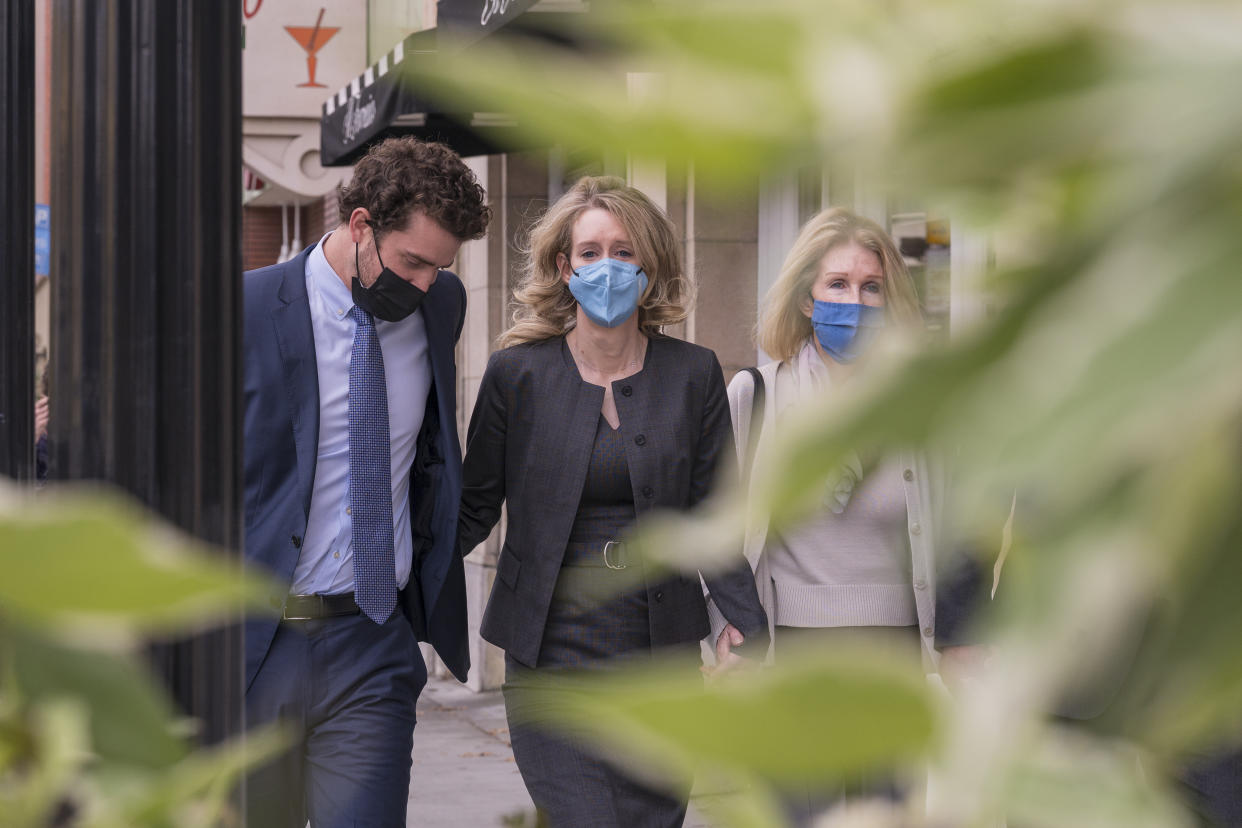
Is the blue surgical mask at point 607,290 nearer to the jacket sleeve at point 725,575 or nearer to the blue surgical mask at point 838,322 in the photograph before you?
the jacket sleeve at point 725,575

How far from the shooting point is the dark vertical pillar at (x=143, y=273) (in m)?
1.41

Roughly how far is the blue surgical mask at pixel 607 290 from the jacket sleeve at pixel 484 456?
1.02 feet

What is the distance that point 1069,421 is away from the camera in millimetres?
230

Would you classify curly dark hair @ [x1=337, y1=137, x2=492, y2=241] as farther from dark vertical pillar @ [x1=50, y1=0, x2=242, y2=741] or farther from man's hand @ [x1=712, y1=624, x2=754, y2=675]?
dark vertical pillar @ [x1=50, y1=0, x2=242, y2=741]

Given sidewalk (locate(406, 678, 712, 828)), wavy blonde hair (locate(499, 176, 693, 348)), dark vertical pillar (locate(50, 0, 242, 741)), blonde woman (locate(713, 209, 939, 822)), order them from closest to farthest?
dark vertical pillar (locate(50, 0, 242, 741)) → blonde woman (locate(713, 209, 939, 822)) → wavy blonde hair (locate(499, 176, 693, 348)) → sidewalk (locate(406, 678, 712, 828))


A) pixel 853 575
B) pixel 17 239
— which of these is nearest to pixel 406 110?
pixel 853 575

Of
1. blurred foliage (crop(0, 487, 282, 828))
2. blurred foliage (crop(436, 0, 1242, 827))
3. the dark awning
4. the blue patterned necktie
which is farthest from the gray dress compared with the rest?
blurred foliage (crop(436, 0, 1242, 827))

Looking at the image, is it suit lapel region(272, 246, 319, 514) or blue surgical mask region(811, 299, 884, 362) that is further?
blue surgical mask region(811, 299, 884, 362)

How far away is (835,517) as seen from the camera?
386cm

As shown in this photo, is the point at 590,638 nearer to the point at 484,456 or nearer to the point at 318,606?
the point at 484,456

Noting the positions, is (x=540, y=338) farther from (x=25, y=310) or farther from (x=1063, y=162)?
(x=1063, y=162)

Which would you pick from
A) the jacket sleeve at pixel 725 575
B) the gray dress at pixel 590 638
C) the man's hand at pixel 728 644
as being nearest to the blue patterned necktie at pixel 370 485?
the gray dress at pixel 590 638

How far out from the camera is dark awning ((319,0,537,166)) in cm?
702

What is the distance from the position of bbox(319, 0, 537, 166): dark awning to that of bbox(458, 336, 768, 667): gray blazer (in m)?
2.67
